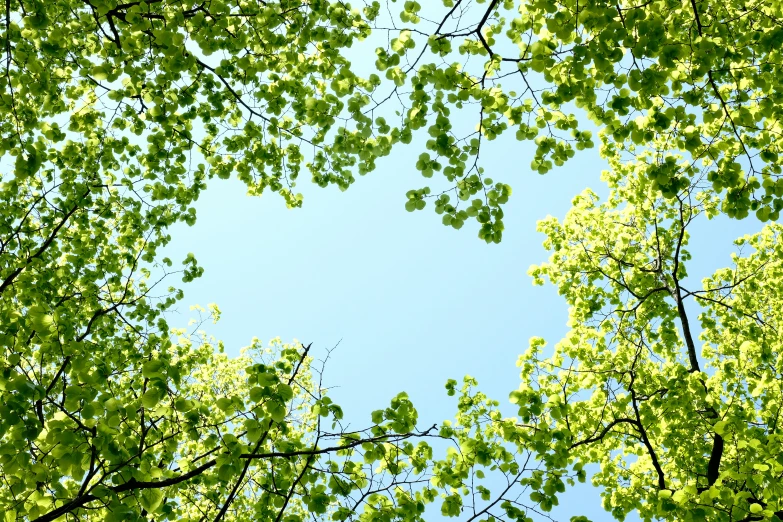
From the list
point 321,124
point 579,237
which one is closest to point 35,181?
point 321,124

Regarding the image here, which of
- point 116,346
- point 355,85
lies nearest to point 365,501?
point 355,85

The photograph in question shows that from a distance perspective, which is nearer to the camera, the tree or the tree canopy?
the tree canopy

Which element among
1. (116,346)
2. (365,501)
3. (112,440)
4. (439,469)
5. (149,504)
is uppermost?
(116,346)

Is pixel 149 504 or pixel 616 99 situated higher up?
pixel 616 99

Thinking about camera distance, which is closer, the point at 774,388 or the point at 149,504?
the point at 149,504

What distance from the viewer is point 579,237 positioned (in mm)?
11641

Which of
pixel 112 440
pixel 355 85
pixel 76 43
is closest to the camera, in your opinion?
pixel 112 440

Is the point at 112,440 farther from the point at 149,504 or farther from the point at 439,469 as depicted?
the point at 439,469

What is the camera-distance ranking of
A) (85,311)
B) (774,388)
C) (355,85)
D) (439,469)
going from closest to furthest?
(439,469) → (355,85) → (85,311) → (774,388)

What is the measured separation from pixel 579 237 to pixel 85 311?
9982mm

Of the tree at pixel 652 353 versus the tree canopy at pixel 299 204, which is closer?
the tree canopy at pixel 299 204

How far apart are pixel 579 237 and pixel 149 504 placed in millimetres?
10370

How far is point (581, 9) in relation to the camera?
456 cm

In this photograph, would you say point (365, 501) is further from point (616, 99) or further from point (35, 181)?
point (35, 181)
